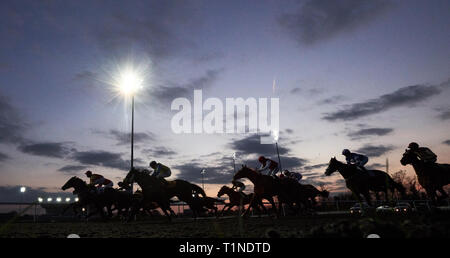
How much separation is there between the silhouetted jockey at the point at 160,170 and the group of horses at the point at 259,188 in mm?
224

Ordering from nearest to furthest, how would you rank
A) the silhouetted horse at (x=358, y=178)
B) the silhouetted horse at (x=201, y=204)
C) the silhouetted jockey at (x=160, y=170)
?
the silhouetted horse at (x=358, y=178) < the silhouetted jockey at (x=160, y=170) < the silhouetted horse at (x=201, y=204)

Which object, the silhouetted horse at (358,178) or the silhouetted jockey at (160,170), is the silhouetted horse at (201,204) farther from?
the silhouetted horse at (358,178)

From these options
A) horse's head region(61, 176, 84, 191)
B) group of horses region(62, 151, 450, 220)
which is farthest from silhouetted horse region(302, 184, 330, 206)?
horse's head region(61, 176, 84, 191)

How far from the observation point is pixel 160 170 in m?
11.5

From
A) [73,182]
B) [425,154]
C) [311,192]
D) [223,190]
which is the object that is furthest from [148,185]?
[425,154]

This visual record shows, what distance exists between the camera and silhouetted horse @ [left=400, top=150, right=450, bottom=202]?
923cm

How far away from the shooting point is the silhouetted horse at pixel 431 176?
30.3 feet

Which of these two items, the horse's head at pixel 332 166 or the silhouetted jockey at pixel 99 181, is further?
the silhouetted jockey at pixel 99 181

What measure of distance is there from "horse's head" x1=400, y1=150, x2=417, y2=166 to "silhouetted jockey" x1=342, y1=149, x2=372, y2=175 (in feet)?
3.67

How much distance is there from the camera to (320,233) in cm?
352

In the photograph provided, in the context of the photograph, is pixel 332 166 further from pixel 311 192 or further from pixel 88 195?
pixel 88 195

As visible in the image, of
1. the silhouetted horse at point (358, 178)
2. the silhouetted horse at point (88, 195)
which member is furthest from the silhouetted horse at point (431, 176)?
the silhouetted horse at point (88, 195)

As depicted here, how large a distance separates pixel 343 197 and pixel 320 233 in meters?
39.2
